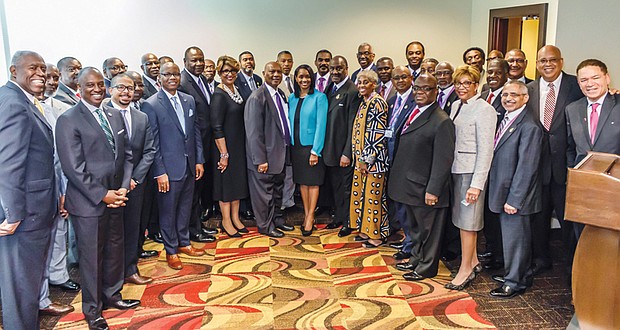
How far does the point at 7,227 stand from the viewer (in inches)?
119

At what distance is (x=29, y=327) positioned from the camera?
3.30 meters

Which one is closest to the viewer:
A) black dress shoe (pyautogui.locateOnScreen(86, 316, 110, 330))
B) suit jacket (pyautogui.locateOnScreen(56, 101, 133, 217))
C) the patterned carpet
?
suit jacket (pyautogui.locateOnScreen(56, 101, 133, 217))

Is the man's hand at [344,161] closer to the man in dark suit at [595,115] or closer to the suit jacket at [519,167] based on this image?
the suit jacket at [519,167]

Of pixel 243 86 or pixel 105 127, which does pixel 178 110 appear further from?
pixel 243 86

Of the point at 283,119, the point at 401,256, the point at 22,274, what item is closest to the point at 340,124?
the point at 283,119

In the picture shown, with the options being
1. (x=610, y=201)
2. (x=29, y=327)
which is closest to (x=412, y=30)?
(x=610, y=201)

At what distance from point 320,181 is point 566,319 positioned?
2585mm

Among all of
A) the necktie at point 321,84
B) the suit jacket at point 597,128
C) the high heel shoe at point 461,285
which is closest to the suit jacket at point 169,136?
the necktie at point 321,84

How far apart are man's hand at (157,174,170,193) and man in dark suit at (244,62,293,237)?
103cm

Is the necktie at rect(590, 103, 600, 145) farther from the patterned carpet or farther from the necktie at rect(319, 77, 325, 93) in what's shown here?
the necktie at rect(319, 77, 325, 93)

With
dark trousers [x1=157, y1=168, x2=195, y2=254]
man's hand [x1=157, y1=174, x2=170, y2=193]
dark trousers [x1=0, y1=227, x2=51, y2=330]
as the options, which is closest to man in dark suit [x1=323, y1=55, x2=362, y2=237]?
dark trousers [x1=157, y1=168, x2=195, y2=254]

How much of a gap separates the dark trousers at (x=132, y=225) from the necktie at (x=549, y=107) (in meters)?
3.18

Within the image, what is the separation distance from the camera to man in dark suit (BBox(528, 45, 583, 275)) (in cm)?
413

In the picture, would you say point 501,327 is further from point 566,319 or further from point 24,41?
point 24,41
